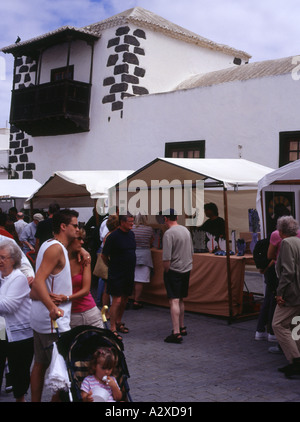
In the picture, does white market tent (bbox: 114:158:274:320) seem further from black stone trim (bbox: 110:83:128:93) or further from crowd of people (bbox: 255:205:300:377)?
black stone trim (bbox: 110:83:128:93)

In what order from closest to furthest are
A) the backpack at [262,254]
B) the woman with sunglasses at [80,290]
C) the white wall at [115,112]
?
the woman with sunglasses at [80,290] → the backpack at [262,254] → the white wall at [115,112]

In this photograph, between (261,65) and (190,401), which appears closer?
(190,401)

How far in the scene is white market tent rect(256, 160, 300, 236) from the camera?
7635 mm

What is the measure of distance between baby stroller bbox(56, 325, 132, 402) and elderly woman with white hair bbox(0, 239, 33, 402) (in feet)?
2.14

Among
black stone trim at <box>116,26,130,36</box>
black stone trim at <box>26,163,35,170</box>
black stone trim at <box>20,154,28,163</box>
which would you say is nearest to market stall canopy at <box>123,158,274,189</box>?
black stone trim at <box>116,26,130,36</box>

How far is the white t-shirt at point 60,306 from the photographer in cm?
422

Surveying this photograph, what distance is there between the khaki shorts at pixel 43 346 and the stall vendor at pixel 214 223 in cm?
551

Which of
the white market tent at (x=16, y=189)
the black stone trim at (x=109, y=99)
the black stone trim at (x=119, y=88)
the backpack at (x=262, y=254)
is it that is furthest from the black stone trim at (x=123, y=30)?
the backpack at (x=262, y=254)

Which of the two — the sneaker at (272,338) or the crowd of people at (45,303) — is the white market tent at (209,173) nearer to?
the sneaker at (272,338)

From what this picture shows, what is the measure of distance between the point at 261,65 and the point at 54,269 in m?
11.9

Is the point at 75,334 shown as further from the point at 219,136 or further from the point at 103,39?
the point at 103,39

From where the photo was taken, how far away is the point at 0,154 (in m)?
20.3

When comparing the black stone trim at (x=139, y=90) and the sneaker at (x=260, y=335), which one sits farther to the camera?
the black stone trim at (x=139, y=90)
